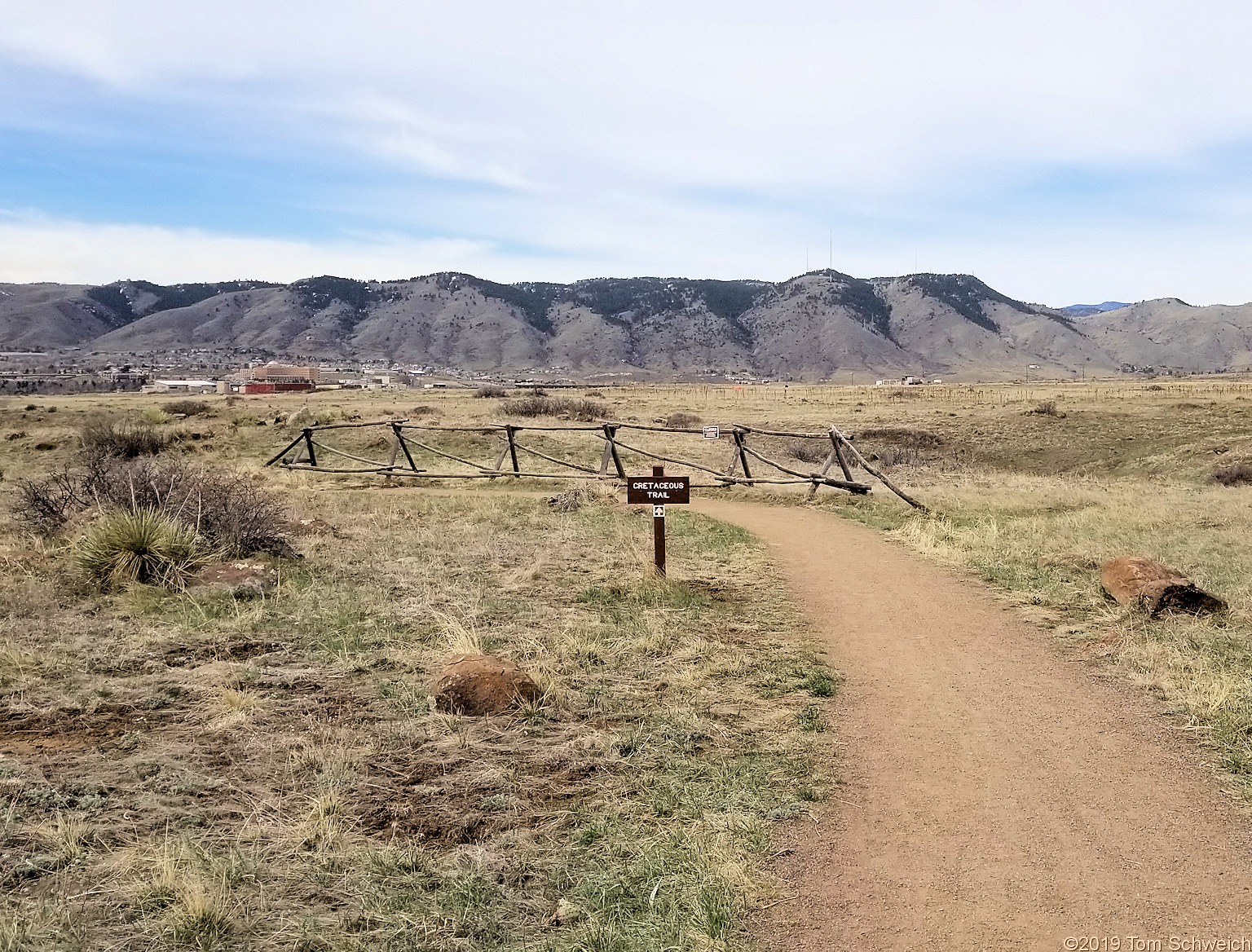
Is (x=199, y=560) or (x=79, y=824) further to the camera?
(x=199, y=560)

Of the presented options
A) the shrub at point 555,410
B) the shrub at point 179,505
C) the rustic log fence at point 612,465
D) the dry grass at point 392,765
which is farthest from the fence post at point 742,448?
the shrub at point 555,410

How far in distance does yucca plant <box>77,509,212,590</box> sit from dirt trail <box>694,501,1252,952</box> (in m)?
7.08

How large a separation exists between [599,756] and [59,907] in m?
2.94

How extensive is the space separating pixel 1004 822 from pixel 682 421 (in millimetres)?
31285

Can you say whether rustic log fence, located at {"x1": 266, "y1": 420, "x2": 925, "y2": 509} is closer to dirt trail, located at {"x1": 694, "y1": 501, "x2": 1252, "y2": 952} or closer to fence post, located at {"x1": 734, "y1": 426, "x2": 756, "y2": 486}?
fence post, located at {"x1": 734, "y1": 426, "x2": 756, "y2": 486}

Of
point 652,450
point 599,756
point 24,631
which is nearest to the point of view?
point 599,756

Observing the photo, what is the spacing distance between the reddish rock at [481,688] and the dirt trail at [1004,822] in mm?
2335

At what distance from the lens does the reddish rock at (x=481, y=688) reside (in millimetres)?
6281

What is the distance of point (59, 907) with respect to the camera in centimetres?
379

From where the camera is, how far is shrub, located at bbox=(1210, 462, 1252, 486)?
21.6 m

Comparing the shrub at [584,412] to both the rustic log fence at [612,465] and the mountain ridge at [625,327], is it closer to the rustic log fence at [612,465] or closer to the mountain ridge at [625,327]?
the rustic log fence at [612,465]

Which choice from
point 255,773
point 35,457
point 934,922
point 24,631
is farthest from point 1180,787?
point 35,457

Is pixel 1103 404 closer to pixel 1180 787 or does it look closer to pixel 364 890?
pixel 1180 787

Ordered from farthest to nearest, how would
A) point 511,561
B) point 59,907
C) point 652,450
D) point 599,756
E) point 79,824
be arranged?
point 652,450, point 511,561, point 599,756, point 79,824, point 59,907
